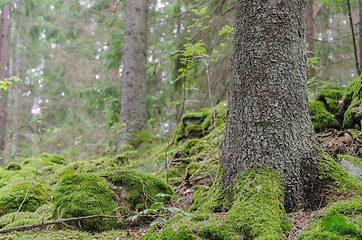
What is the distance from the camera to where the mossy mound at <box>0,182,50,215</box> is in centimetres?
343

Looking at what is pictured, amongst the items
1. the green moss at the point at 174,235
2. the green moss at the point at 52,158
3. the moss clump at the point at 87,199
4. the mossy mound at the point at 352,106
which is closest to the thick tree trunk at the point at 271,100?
the green moss at the point at 174,235

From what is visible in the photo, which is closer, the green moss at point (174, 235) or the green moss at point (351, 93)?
the green moss at point (174, 235)

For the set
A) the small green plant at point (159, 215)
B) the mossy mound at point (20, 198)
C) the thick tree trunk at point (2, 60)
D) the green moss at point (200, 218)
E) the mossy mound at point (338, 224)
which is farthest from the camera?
the thick tree trunk at point (2, 60)

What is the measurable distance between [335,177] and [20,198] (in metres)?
3.77

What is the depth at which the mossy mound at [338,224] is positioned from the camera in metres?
1.56

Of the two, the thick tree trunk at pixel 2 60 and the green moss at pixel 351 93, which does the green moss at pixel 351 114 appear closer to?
the green moss at pixel 351 93

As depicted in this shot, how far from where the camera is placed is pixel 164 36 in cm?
1069

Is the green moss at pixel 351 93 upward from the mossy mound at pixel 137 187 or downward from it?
upward

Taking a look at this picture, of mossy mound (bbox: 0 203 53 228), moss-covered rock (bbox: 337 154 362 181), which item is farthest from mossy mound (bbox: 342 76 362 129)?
mossy mound (bbox: 0 203 53 228)

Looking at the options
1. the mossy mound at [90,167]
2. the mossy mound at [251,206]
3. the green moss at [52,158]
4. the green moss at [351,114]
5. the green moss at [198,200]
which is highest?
the green moss at [351,114]

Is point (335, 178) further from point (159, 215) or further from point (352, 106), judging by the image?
point (352, 106)

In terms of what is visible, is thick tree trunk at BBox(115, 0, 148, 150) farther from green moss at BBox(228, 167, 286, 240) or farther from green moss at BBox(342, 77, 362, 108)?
green moss at BBox(228, 167, 286, 240)

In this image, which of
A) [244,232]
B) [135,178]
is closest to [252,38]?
[244,232]

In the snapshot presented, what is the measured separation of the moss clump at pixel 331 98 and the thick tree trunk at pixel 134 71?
5.31 meters
